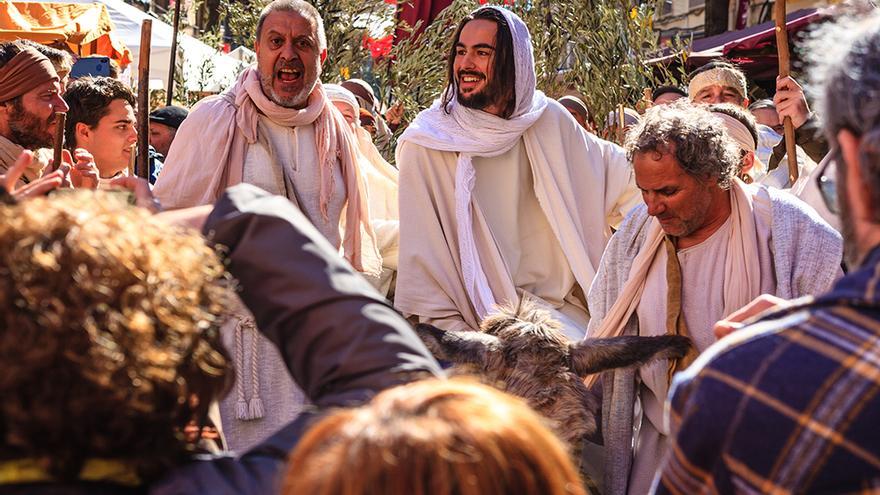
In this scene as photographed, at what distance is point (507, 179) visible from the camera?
657cm

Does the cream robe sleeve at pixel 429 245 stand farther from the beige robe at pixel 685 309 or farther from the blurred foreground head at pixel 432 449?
the blurred foreground head at pixel 432 449

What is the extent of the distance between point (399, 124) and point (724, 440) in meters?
9.36

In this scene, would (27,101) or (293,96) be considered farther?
(293,96)

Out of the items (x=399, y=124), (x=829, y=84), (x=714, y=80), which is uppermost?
(x=829, y=84)

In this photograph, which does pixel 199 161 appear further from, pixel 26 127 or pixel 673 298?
pixel 673 298

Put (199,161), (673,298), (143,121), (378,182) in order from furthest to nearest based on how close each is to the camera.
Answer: (378,182), (199,161), (143,121), (673,298)

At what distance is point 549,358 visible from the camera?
456cm

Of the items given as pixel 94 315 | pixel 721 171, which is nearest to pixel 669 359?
pixel 721 171

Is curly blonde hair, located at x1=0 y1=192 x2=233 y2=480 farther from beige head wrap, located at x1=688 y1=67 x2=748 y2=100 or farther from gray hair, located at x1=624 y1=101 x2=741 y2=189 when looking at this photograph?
beige head wrap, located at x1=688 y1=67 x2=748 y2=100

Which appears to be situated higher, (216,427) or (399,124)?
(216,427)

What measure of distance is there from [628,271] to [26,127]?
10.0 feet

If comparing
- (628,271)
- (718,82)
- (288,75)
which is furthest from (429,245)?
(718,82)

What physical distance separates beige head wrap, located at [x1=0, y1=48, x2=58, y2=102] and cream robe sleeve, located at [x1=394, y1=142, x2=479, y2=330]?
1844 mm

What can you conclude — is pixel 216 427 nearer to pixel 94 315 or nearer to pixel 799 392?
pixel 94 315
